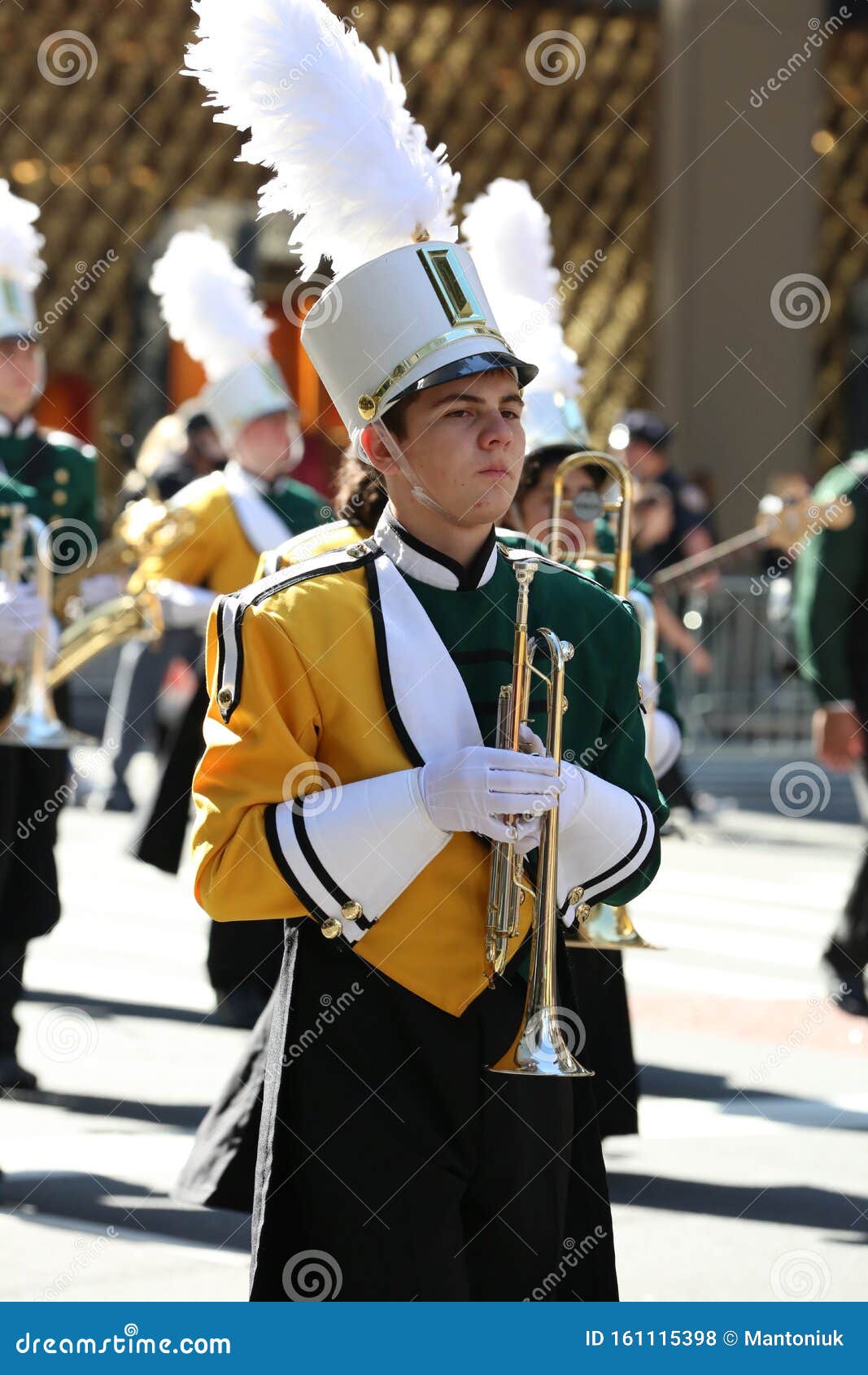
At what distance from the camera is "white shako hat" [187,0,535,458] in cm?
314

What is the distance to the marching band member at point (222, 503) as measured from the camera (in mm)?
7117

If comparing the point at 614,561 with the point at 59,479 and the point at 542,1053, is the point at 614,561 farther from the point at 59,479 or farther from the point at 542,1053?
the point at 542,1053

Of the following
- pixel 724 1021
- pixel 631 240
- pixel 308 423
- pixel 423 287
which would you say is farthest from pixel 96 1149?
pixel 631 240

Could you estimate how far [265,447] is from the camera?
7238 mm

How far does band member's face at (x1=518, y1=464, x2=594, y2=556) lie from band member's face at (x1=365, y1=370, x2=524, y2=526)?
2202mm

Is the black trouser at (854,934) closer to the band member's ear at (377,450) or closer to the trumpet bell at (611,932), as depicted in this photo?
the trumpet bell at (611,932)

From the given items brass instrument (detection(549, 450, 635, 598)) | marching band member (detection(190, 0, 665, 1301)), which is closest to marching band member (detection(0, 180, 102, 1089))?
brass instrument (detection(549, 450, 635, 598))

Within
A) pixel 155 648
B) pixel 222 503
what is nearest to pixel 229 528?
pixel 222 503

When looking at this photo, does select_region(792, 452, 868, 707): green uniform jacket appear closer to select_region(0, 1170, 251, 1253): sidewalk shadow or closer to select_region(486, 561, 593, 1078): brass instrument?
select_region(0, 1170, 251, 1253): sidewalk shadow

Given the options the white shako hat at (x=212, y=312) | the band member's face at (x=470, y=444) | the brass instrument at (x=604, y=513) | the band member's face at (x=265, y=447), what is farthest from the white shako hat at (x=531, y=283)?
the band member's face at (x=470, y=444)

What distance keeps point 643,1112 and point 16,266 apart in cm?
296

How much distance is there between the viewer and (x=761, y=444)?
17.8m

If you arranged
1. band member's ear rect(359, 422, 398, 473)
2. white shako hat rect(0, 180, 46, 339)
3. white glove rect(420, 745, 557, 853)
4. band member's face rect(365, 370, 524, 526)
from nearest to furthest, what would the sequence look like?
white glove rect(420, 745, 557, 853) → band member's face rect(365, 370, 524, 526) → band member's ear rect(359, 422, 398, 473) → white shako hat rect(0, 180, 46, 339)

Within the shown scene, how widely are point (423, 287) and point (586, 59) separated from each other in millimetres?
16063
